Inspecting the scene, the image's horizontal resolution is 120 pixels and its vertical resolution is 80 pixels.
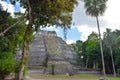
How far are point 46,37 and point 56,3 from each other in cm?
5761

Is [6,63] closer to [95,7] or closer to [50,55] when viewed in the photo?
[95,7]

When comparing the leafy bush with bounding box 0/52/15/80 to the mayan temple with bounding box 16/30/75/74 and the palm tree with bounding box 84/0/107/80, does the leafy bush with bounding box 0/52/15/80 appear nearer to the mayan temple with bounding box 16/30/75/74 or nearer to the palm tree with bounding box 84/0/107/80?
the palm tree with bounding box 84/0/107/80

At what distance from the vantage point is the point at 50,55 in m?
70.5

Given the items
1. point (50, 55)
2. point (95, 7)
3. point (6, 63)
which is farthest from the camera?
point (50, 55)

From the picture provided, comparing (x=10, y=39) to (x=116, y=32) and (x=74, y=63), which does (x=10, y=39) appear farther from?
(x=116, y=32)

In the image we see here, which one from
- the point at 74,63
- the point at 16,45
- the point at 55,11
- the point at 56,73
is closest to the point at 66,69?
the point at 56,73

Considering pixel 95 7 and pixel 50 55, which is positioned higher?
pixel 95 7

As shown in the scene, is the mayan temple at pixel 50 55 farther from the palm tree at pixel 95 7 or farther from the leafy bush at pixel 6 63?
the leafy bush at pixel 6 63

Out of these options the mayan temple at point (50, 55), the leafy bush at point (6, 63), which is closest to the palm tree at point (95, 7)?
the leafy bush at point (6, 63)

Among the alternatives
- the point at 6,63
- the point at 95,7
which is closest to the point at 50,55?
the point at 95,7

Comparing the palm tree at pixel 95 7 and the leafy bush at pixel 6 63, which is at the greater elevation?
the palm tree at pixel 95 7

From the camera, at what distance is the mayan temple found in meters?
66.0

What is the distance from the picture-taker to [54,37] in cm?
7719

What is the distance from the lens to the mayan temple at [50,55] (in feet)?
217
